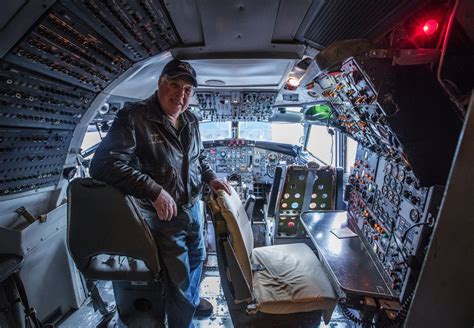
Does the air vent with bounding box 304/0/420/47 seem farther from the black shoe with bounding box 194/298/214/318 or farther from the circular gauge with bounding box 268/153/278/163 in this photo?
the circular gauge with bounding box 268/153/278/163

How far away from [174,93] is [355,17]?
3.76ft

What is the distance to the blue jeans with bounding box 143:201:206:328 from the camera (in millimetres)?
1515

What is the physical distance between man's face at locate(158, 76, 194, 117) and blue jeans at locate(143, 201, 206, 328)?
691 millimetres

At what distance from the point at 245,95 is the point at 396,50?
7.61 feet

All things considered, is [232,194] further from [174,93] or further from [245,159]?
[245,159]

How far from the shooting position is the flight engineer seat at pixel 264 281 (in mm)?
1349

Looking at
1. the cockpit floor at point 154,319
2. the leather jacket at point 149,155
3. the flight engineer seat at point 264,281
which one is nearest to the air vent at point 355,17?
the leather jacket at point 149,155

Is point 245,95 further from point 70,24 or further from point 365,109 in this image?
point 70,24

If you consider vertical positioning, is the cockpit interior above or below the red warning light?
below

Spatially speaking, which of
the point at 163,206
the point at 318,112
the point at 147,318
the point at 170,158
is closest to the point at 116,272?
the point at 163,206

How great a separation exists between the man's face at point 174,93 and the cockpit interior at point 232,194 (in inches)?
11.2

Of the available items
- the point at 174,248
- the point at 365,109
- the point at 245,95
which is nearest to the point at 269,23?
the point at 365,109

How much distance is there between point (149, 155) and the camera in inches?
60.4

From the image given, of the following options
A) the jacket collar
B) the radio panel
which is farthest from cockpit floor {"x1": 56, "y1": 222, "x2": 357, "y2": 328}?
the jacket collar
